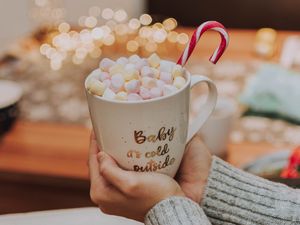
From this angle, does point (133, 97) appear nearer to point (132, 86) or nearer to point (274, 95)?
point (132, 86)

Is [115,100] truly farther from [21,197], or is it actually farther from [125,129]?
[21,197]

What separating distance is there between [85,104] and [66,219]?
1.79 feet

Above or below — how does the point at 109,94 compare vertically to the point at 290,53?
above

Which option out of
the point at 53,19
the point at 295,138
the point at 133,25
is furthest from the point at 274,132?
the point at 53,19

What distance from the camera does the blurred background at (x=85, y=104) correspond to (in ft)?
4.32

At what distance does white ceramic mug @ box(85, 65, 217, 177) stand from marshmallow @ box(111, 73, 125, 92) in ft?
0.09

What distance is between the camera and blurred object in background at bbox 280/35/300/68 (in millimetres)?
1786

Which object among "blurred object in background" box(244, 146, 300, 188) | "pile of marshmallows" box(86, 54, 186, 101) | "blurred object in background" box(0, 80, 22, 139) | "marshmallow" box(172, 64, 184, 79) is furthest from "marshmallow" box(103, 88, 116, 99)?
"blurred object in background" box(0, 80, 22, 139)

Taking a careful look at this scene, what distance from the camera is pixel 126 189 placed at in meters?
0.71

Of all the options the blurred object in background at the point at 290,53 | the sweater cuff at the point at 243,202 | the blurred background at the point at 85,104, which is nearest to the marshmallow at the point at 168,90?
the sweater cuff at the point at 243,202

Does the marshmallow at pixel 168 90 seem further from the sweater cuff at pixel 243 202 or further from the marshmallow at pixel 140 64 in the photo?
the sweater cuff at pixel 243 202

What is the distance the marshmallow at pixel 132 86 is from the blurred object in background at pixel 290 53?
120 centimetres

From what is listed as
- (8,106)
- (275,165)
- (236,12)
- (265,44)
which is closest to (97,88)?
(275,165)

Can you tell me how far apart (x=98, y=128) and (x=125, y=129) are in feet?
0.18
